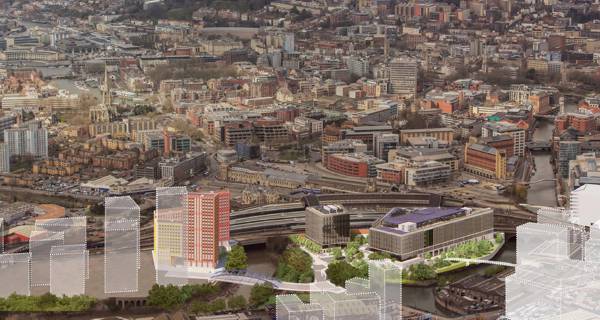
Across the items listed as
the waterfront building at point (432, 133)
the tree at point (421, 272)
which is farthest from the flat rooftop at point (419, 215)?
the waterfront building at point (432, 133)

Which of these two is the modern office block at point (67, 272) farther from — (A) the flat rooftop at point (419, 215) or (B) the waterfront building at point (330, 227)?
(A) the flat rooftop at point (419, 215)

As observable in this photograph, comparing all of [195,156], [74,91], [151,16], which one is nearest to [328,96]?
[74,91]

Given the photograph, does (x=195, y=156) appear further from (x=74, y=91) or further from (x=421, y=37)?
(x=421, y=37)

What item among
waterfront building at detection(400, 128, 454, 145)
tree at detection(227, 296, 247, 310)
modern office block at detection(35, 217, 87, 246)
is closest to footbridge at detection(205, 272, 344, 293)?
tree at detection(227, 296, 247, 310)

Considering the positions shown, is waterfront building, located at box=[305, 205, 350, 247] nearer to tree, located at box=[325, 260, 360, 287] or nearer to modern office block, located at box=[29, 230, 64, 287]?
tree, located at box=[325, 260, 360, 287]

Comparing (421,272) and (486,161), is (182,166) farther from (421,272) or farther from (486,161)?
(421,272)

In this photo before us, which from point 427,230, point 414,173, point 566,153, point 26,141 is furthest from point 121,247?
point 566,153
